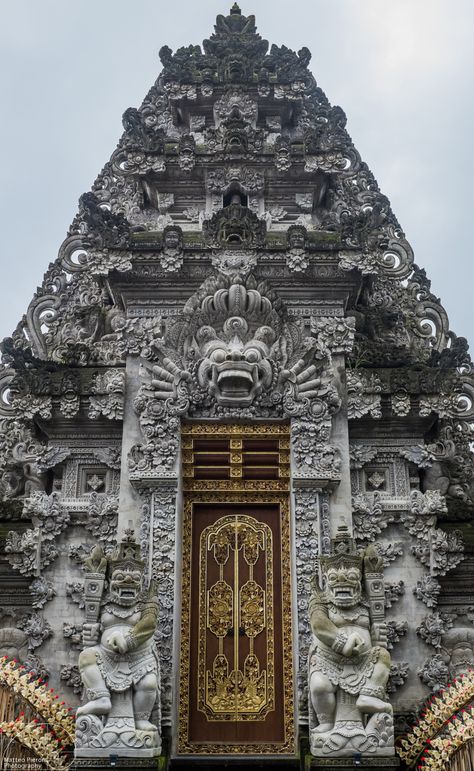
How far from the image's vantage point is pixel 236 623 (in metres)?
12.8

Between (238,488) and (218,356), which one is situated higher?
(218,356)

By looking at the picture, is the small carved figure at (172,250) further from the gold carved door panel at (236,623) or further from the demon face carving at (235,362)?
the gold carved door panel at (236,623)

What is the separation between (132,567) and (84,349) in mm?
5148

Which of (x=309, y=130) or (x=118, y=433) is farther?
(x=309, y=130)

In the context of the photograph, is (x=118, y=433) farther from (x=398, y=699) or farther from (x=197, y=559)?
(x=398, y=699)

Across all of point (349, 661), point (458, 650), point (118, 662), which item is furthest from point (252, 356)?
point (458, 650)

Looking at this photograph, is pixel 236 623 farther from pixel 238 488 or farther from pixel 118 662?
pixel 118 662

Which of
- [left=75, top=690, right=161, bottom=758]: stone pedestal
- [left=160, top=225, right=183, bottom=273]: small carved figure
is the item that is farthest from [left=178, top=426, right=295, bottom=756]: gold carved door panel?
[left=160, top=225, right=183, bottom=273]: small carved figure

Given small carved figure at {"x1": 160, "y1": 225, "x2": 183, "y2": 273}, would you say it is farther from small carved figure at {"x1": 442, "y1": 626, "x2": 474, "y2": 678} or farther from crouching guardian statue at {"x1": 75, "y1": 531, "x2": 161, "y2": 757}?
small carved figure at {"x1": 442, "y1": 626, "x2": 474, "y2": 678}

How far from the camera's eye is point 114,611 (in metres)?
11.1

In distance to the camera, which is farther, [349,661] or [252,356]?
[252,356]

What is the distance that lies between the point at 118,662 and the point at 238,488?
365 cm

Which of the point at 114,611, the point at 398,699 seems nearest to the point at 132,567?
the point at 114,611

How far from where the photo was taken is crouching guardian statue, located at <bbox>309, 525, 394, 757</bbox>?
10.5 meters
